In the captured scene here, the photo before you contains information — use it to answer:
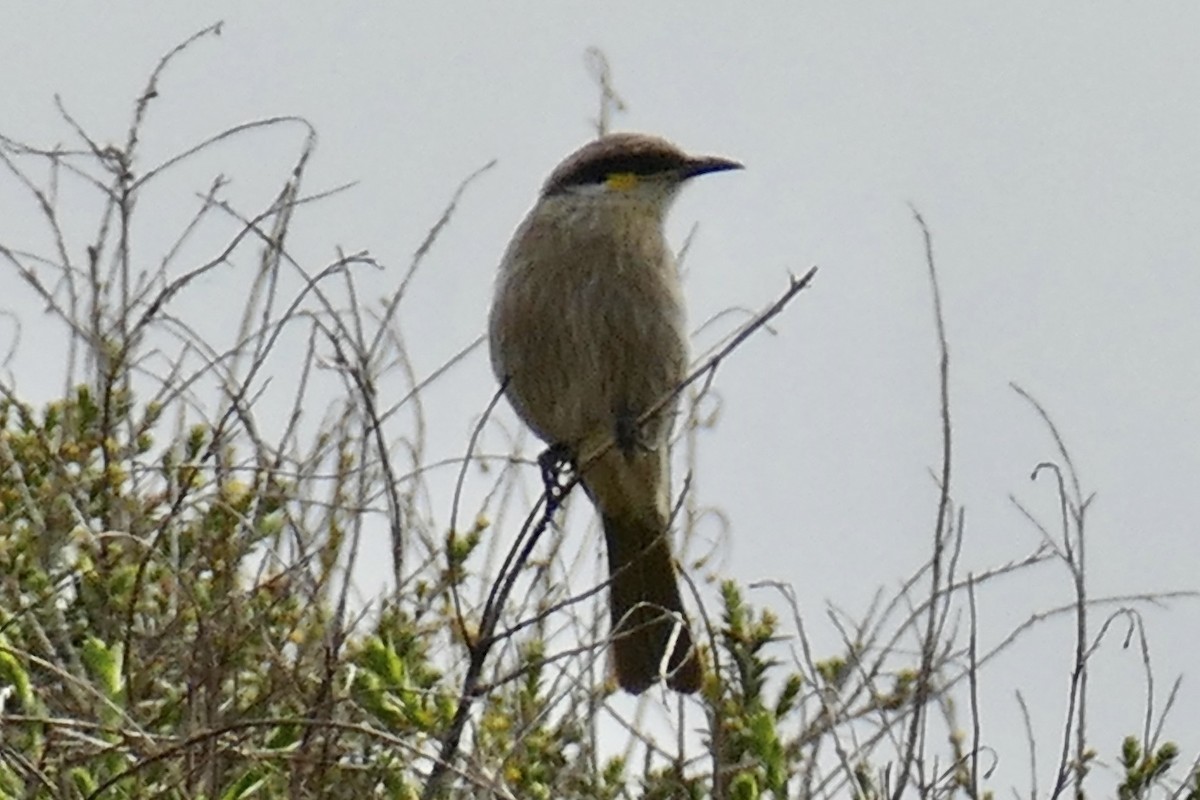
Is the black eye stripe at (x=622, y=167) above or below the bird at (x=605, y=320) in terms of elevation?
above

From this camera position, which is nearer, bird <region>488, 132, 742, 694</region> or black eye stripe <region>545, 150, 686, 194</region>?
bird <region>488, 132, 742, 694</region>

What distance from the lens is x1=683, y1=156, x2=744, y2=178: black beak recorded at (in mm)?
5094

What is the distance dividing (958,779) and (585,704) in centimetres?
70

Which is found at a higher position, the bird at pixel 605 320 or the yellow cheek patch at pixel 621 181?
the yellow cheek patch at pixel 621 181

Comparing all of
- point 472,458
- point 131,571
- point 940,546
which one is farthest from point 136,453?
point 940,546

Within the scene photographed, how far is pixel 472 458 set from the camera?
3424 millimetres

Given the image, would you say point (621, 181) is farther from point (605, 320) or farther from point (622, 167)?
point (605, 320)

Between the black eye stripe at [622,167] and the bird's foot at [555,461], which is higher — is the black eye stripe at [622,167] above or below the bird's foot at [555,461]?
above

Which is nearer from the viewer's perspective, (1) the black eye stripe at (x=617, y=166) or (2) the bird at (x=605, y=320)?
(2) the bird at (x=605, y=320)

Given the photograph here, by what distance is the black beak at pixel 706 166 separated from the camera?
5.09 meters

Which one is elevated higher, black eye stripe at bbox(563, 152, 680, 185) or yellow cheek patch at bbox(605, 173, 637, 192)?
black eye stripe at bbox(563, 152, 680, 185)

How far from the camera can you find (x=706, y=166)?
5.12 m

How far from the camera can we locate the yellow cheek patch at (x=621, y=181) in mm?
5047

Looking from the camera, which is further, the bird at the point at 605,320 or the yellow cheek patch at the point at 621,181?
the yellow cheek patch at the point at 621,181
